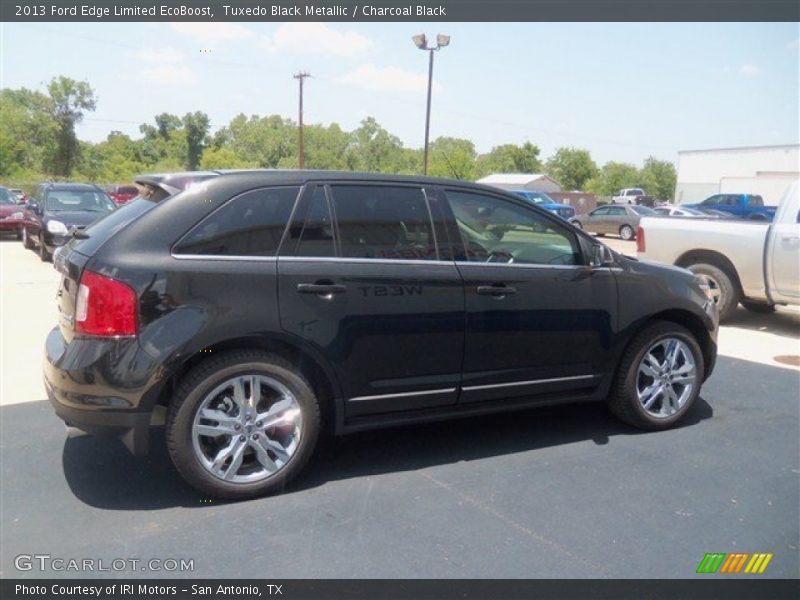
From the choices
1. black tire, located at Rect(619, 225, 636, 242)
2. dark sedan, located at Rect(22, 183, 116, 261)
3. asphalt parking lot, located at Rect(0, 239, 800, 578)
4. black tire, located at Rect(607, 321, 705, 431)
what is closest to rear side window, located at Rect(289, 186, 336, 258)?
asphalt parking lot, located at Rect(0, 239, 800, 578)

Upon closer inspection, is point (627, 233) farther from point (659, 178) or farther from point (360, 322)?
point (659, 178)

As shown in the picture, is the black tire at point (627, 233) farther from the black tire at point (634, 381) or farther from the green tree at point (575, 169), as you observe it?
the green tree at point (575, 169)

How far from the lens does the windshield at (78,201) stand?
14203 mm

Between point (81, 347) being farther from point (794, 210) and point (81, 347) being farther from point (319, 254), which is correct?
point (794, 210)

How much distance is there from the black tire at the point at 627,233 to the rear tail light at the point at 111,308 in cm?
2555

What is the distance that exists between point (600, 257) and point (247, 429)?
2529mm

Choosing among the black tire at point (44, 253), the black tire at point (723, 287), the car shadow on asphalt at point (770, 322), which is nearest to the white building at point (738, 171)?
the car shadow on asphalt at point (770, 322)

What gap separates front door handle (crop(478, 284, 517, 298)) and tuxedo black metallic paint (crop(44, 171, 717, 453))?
4cm

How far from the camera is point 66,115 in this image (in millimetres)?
65750

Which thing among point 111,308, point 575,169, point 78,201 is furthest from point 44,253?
point 575,169

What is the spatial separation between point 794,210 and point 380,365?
6.51 meters

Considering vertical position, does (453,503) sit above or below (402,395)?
below

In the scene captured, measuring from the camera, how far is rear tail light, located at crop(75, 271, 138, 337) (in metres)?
3.37
